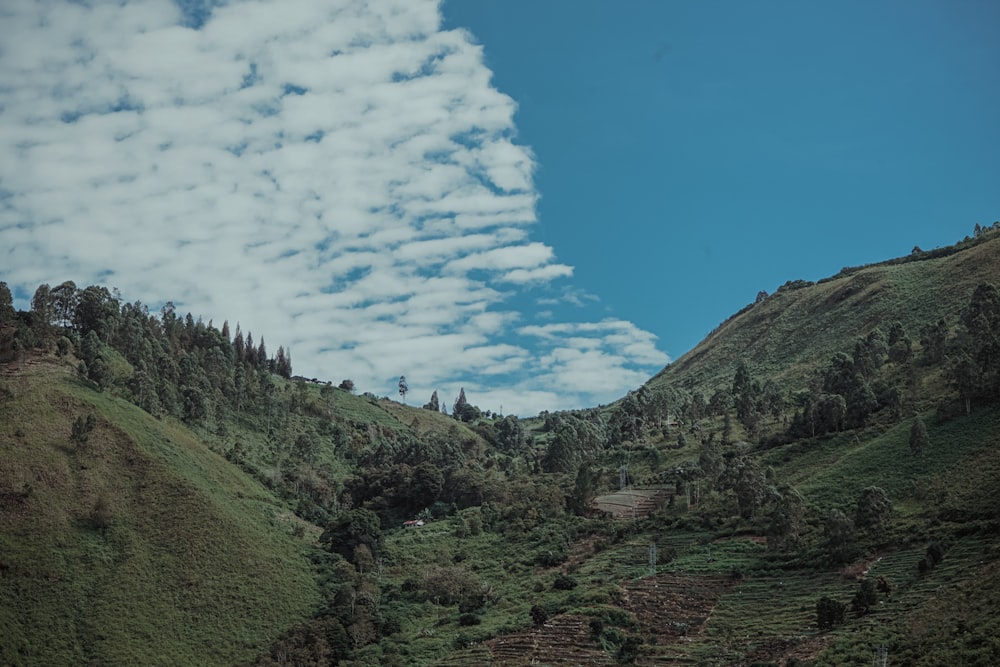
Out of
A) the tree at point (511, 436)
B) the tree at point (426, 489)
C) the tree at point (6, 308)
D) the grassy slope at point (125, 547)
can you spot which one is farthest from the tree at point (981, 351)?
the tree at point (6, 308)

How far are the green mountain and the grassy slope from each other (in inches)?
10.5

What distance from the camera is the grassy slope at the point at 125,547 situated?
7781 cm

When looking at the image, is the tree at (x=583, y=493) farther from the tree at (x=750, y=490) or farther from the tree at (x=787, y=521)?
the tree at (x=787, y=521)

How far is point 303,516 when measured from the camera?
116188 mm

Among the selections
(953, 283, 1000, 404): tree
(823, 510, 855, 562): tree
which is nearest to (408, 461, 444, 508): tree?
(823, 510, 855, 562): tree

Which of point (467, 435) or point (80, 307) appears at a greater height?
point (80, 307)

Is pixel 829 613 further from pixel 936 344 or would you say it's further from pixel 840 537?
pixel 936 344

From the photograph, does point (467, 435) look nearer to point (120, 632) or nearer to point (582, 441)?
point (582, 441)

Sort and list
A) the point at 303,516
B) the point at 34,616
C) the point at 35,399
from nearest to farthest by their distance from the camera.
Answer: the point at 34,616
the point at 35,399
the point at 303,516

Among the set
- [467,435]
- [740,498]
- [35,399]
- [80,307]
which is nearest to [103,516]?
[35,399]

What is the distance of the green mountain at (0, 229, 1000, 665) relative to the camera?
69.5 meters

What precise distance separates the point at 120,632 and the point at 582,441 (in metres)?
87.9

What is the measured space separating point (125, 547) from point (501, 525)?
161 ft

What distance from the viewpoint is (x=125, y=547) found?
88.1 m
